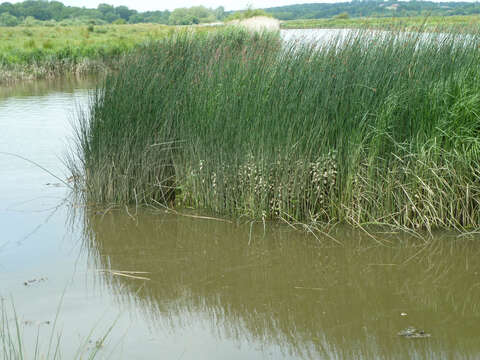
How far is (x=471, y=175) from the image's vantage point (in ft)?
16.6

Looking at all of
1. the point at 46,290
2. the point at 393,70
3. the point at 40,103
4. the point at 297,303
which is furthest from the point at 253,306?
the point at 40,103

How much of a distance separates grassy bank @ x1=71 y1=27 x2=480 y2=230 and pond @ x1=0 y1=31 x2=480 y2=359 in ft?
0.83

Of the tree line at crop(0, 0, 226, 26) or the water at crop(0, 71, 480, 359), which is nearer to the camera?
the water at crop(0, 71, 480, 359)

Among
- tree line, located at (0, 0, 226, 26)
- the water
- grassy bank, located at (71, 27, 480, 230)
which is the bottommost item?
the water

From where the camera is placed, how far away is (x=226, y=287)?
4.31 meters

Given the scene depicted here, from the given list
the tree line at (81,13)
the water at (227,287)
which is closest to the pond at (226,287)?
the water at (227,287)

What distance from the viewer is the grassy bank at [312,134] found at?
5090 millimetres

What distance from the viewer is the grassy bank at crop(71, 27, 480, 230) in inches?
200

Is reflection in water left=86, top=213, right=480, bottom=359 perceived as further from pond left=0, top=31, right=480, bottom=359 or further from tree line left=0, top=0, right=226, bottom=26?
→ tree line left=0, top=0, right=226, bottom=26

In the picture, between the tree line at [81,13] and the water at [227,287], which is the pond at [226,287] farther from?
the tree line at [81,13]

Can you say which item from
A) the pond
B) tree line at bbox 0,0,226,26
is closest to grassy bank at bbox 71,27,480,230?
the pond

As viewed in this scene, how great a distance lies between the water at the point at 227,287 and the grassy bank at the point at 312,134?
273 millimetres

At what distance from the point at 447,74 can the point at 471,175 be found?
0.88 metres

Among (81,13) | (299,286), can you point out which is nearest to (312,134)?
(299,286)
